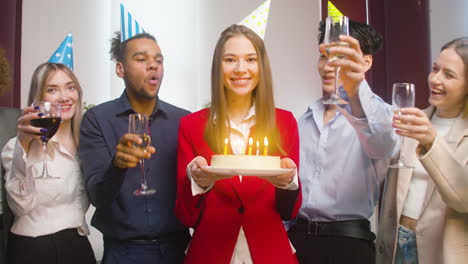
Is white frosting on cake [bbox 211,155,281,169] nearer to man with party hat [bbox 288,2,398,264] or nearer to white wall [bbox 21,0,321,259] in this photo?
man with party hat [bbox 288,2,398,264]

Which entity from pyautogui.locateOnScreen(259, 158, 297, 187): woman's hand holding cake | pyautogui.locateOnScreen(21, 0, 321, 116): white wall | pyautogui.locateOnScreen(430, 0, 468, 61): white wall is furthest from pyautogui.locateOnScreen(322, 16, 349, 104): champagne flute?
pyautogui.locateOnScreen(21, 0, 321, 116): white wall

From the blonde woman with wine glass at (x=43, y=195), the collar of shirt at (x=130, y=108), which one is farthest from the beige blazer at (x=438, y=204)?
the blonde woman with wine glass at (x=43, y=195)

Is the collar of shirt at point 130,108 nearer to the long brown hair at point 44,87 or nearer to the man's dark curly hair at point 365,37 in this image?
the long brown hair at point 44,87

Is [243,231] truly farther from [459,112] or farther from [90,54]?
[90,54]

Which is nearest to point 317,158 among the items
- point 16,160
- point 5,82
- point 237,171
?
point 237,171

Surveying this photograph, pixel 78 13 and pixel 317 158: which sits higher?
pixel 78 13

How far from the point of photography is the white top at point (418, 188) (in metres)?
2.28

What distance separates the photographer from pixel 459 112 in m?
2.31

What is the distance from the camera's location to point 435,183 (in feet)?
6.63

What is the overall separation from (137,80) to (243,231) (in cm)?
109

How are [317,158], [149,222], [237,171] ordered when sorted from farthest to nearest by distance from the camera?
[317,158], [149,222], [237,171]

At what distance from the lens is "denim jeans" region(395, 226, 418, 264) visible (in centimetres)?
224

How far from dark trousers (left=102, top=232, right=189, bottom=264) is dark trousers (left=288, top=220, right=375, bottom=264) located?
2.02ft

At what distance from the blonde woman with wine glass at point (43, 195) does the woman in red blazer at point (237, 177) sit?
26.4 inches
